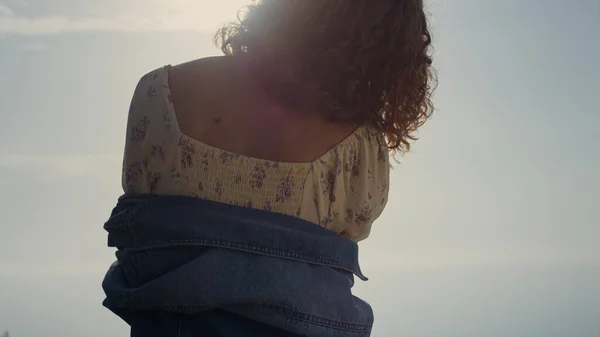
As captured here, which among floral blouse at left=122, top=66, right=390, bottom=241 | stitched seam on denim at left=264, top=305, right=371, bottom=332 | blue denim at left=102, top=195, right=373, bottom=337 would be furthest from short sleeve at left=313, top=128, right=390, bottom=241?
stitched seam on denim at left=264, top=305, right=371, bottom=332

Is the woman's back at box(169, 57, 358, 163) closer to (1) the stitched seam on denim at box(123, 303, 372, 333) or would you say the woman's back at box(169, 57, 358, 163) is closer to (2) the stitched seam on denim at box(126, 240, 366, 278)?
(2) the stitched seam on denim at box(126, 240, 366, 278)

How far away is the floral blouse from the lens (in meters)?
1.44

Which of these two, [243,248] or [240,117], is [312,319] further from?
[240,117]

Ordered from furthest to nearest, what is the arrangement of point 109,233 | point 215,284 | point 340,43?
point 340,43 → point 109,233 → point 215,284

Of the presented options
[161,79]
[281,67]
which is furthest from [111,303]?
[281,67]

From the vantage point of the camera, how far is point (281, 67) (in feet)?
5.19

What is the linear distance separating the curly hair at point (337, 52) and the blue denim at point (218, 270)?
30 cm

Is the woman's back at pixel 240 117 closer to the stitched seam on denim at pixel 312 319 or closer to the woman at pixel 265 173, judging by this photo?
the woman at pixel 265 173

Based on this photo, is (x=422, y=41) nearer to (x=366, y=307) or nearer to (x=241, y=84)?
(x=241, y=84)

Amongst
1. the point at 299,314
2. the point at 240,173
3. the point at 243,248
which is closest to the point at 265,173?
the point at 240,173

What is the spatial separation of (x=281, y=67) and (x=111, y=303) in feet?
A: 1.99

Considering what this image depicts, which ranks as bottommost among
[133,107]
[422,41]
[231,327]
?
[231,327]

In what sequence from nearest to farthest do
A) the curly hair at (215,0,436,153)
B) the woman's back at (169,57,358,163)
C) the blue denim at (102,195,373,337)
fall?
the blue denim at (102,195,373,337)
the woman's back at (169,57,358,163)
the curly hair at (215,0,436,153)

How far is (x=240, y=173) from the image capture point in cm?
145
